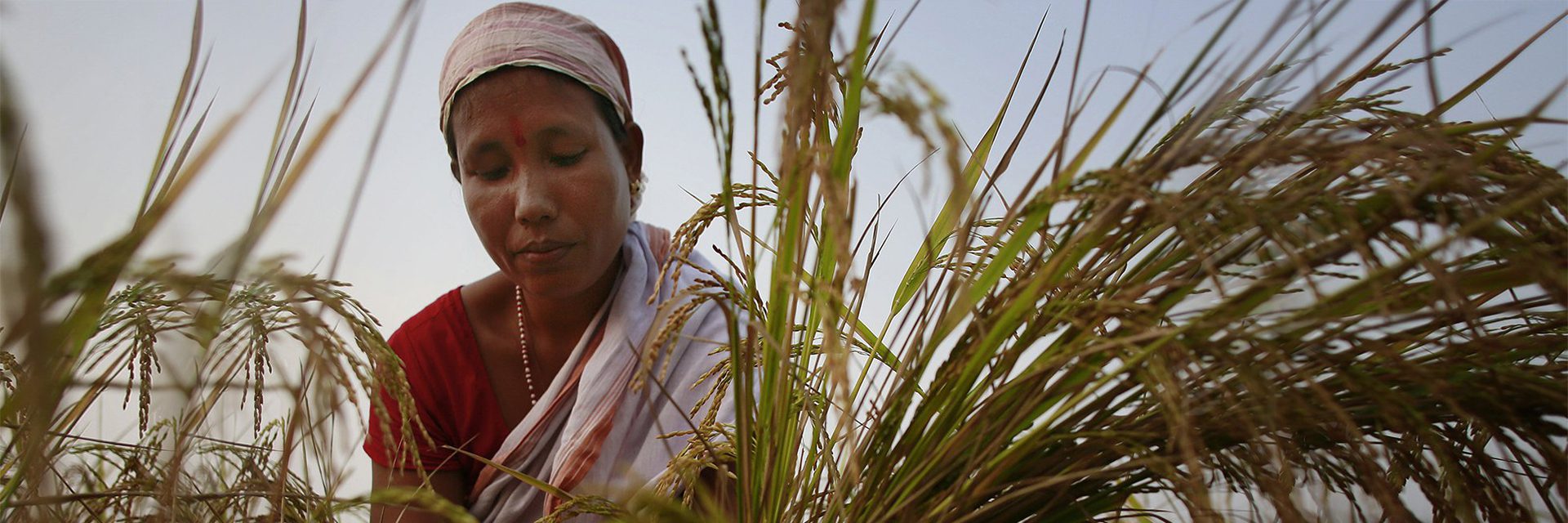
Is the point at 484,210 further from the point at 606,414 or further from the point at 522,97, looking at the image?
the point at 606,414

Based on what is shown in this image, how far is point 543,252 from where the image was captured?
1.20 meters

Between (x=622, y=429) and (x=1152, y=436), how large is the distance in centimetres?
84

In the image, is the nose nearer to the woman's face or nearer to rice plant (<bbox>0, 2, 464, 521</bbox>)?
the woman's face

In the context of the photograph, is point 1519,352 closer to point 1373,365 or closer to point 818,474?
point 1373,365

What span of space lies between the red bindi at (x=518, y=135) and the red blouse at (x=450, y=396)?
386mm

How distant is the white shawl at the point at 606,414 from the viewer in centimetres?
124

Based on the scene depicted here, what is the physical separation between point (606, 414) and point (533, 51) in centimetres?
44

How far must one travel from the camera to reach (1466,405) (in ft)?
1.75

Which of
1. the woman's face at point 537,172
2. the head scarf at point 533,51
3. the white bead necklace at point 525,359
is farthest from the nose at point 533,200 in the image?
the white bead necklace at point 525,359

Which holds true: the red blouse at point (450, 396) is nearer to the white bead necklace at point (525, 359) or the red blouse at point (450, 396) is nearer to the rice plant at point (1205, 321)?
the white bead necklace at point (525, 359)

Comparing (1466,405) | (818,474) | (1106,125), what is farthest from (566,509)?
(1466,405)

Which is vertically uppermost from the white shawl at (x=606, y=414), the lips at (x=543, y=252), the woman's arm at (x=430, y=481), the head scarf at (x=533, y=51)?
the head scarf at (x=533, y=51)

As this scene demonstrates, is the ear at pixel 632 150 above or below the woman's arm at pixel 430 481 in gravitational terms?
above

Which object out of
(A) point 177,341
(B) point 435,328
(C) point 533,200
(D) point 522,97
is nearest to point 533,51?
(D) point 522,97
